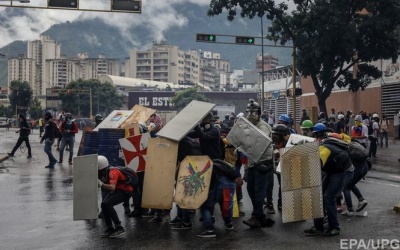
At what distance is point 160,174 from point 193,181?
75 centimetres

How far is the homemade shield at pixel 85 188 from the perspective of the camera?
9.75 meters

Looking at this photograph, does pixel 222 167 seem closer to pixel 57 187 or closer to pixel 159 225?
pixel 159 225

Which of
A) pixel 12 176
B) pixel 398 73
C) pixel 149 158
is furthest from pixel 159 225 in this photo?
pixel 398 73

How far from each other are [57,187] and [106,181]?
6805 millimetres

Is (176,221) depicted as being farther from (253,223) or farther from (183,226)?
(253,223)

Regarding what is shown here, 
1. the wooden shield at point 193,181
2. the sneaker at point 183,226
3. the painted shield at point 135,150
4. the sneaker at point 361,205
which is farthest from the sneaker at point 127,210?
the sneaker at point 361,205

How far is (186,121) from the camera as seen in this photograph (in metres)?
10.6

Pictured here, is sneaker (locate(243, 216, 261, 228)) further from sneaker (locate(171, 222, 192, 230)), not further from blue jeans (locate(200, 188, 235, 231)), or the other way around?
sneaker (locate(171, 222, 192, 230))

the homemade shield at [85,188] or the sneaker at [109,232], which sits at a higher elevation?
the homemade shield at [85,188]

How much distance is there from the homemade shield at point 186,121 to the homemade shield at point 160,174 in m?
0.14

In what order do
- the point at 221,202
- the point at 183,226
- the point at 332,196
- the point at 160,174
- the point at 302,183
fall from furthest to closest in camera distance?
1. the point at 160,174
2. the point at 183,226
3. the point at 221,202
4. the point at 332,196
5. the point at 302,183

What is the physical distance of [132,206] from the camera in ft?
41.8

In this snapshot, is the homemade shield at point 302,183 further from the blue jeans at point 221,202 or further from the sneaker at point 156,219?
the sneaker at point 156,219

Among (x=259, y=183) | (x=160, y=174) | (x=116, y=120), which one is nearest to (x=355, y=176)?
(x=259, y=183)
